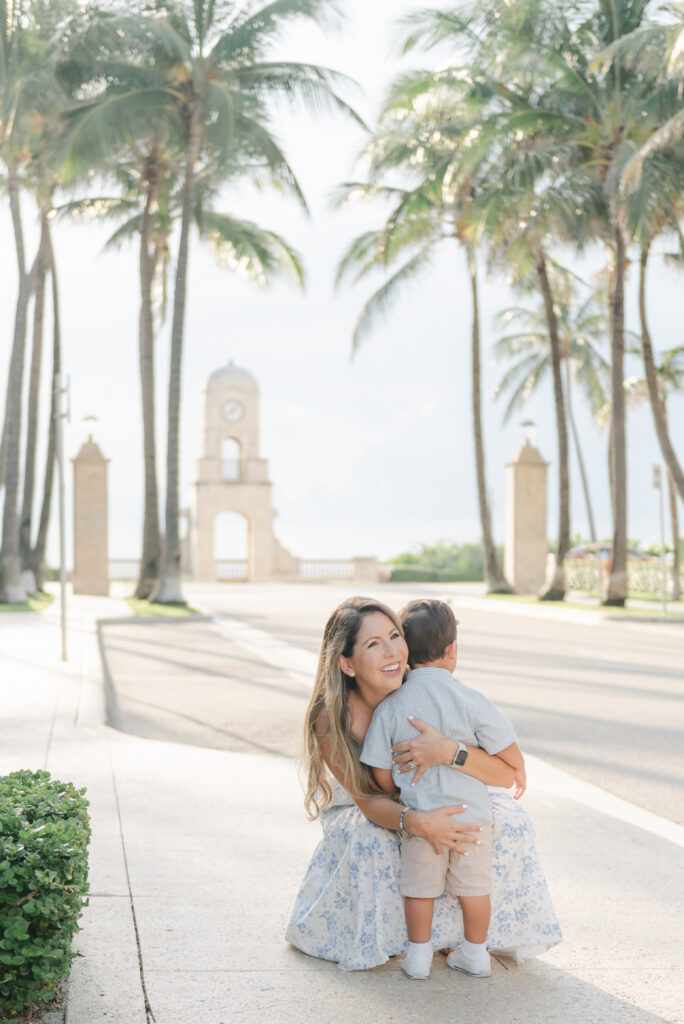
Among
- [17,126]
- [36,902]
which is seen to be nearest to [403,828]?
[36,902]

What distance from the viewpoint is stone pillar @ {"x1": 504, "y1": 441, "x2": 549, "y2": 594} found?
109ft

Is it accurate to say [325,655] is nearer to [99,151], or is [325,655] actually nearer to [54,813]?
[54,813]

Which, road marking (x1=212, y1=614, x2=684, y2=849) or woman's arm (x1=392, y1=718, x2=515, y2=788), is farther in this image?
road marking (x1=212, y1=614, x2=684, y2=849)

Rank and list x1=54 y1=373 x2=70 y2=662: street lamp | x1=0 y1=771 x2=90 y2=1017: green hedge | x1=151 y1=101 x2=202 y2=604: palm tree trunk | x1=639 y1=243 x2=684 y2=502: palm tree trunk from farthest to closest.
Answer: x1=639 y1=243 x2=684 y2=502: palm tree trunk
x1=151 y1=101 x2=202 y2=604: palm tree trunk
x1=54 y1=373 x2=70 y2=662: street lamp
x1=0 y1=771 x2=90 y2=1017: green hedge

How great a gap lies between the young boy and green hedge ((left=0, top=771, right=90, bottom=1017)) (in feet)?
3.28

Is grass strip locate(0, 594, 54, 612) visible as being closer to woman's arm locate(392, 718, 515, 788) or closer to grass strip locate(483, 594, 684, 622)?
grass strip locate(483, 594, 684, 622)

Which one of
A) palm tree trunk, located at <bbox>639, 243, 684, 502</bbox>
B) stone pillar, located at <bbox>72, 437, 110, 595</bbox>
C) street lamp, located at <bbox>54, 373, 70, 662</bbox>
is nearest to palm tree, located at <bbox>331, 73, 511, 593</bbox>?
palm tree trunk, located at <bbox>639, 243, 684, 502</bbox>

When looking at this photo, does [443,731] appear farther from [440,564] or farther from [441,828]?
[440,564]

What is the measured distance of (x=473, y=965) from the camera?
3.60 meters

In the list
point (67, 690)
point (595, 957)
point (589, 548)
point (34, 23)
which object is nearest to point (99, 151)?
point (34, 23)

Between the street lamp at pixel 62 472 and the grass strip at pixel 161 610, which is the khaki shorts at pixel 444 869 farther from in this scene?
the grass strip at pixel 161 610

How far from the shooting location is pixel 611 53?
20.0 metres

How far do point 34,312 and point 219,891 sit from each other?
27.0m

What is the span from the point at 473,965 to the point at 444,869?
0.32 metres
